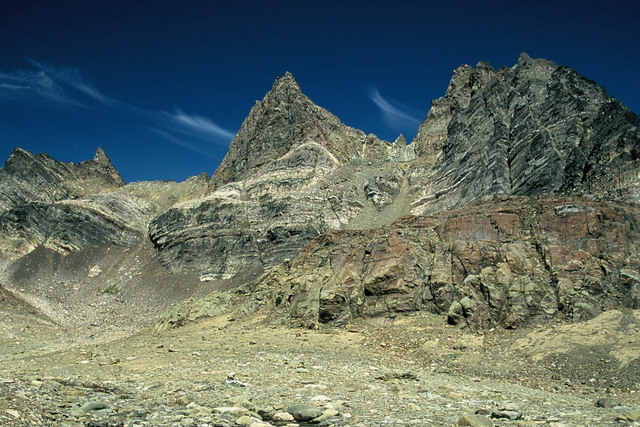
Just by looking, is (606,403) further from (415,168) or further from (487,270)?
(415,168)

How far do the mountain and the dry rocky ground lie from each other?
9.88ft

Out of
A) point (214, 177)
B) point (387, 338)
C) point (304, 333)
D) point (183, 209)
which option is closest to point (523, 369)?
point (387, 338)

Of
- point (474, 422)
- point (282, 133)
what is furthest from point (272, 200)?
point (474, 422)

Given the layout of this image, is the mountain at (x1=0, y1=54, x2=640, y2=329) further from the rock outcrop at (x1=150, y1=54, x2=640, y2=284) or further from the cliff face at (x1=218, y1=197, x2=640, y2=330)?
the rock outcrop at (x1=150, y1=54, x2=640, y2=284)

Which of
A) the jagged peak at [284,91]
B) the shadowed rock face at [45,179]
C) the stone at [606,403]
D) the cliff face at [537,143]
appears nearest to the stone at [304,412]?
the stone at [606,403]

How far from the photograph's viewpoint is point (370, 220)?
315 feet

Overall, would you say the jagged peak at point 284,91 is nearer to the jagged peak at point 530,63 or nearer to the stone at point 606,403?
the jagged peak at point 530,63

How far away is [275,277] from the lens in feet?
138

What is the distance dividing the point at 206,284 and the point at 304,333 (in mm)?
60372

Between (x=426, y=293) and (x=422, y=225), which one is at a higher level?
(x=422, y=225)

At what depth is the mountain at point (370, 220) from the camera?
29.9 m

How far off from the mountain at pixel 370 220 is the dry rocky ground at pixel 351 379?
3012 mm

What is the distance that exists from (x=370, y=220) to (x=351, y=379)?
259 ft

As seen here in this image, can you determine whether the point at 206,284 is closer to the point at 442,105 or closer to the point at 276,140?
the point at 276,140
